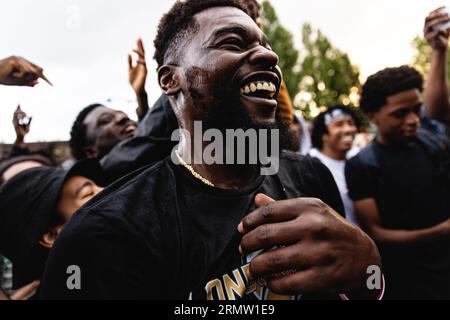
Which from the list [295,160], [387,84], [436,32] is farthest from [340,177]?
[295,160]

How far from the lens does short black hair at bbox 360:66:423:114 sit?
2912 millimetres

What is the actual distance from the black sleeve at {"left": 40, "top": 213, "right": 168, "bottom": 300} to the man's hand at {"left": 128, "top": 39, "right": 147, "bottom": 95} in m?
1.94

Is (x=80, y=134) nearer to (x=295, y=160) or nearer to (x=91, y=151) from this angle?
(x=91, y=151)

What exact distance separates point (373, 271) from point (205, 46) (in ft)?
3.76

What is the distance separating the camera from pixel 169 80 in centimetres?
189

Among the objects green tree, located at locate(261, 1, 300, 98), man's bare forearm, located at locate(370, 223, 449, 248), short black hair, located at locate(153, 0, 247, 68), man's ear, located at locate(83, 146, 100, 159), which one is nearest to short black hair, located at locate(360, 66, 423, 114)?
man's bare forearm, located at locate(370, 223, 449, 248)

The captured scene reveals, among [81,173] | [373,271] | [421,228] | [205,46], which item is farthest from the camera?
[421,228]

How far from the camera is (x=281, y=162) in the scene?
194 cm

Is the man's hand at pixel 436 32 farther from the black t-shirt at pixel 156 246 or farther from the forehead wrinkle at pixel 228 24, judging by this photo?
the black t-shirt at pixel 156 246

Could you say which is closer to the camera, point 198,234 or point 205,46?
point 198,234

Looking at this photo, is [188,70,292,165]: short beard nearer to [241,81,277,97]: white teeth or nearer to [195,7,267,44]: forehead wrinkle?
[241,81,277,97]: white teeth

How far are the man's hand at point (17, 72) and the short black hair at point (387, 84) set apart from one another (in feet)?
7.91

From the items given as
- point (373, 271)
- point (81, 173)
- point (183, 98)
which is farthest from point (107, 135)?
point (373, 271)

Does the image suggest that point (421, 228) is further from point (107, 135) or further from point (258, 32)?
point (107, 135)
